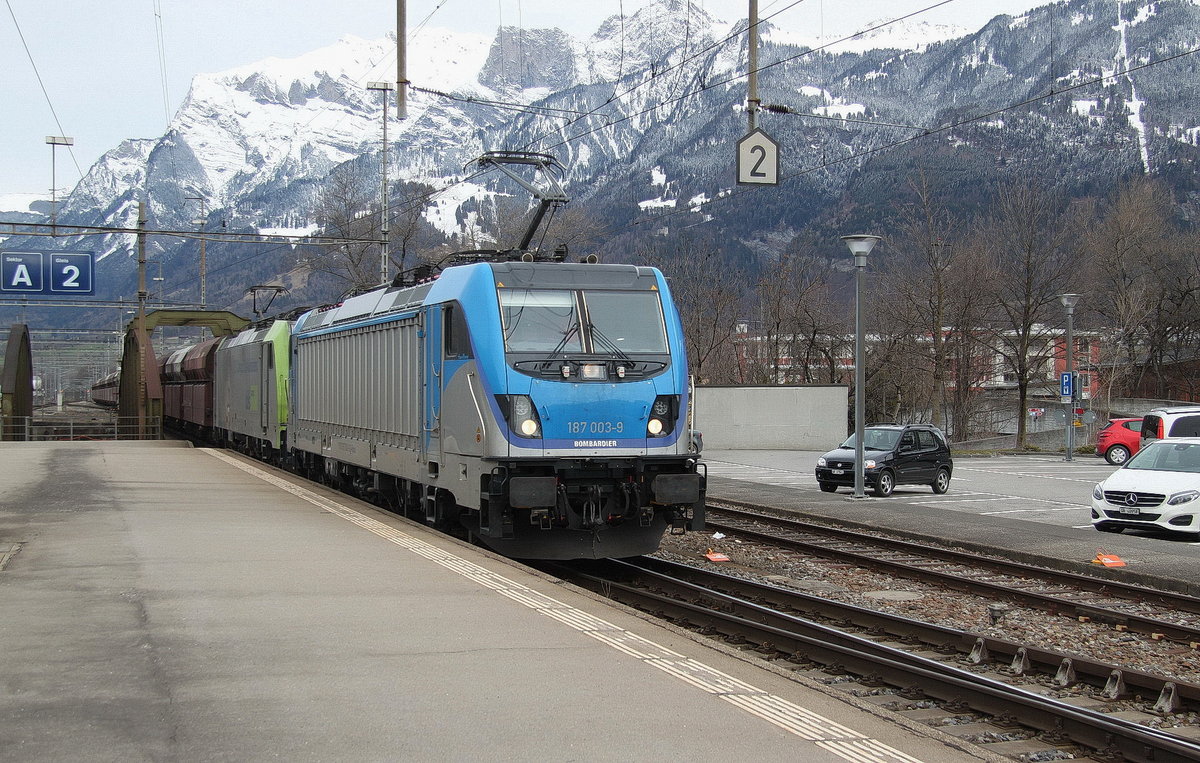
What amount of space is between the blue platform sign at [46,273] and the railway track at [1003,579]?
102 ft

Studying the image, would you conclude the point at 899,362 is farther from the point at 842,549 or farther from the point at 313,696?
the point at 313,696

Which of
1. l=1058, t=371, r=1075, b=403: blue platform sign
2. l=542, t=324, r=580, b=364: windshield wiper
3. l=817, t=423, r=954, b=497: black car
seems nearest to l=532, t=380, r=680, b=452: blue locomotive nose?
l=542, t=324, r=580, b=364: windshield wiper

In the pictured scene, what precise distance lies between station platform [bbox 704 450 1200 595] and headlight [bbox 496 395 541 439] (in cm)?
709

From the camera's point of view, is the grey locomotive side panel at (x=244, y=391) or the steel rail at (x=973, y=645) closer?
the steel rail at (x=973, y=645)

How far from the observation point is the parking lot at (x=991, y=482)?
72.8 ft

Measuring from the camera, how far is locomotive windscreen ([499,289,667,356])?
12.5 metres

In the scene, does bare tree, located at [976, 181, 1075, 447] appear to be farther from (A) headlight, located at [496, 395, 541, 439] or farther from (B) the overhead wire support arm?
(A) headlight, located at [496, 395, 541, 439]

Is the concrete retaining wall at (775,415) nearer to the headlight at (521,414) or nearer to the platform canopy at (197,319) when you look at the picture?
the platform canopy at (197,319)

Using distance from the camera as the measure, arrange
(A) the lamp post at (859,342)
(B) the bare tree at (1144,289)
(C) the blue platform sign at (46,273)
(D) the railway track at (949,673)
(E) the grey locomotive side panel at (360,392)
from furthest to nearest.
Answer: (B) the bare tree at (1144,289)
(C) the blue platform sign at (46,273)
(A) the lamp post at (859,342)
(E) the grey locomotive side panel at (360,392)
(D) the railway track at (949,673)

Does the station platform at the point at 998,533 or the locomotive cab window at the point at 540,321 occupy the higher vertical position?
the locomotive cab window at the point at 540,321

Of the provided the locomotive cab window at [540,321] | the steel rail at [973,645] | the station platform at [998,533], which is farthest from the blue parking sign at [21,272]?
the steel rail at [973,645]

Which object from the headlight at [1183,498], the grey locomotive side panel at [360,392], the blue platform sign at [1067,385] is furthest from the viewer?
the blue platform sign at [1067,385]

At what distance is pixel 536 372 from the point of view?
12.3 m

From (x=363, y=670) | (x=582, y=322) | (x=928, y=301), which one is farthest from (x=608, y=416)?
(x=928, y=301)
